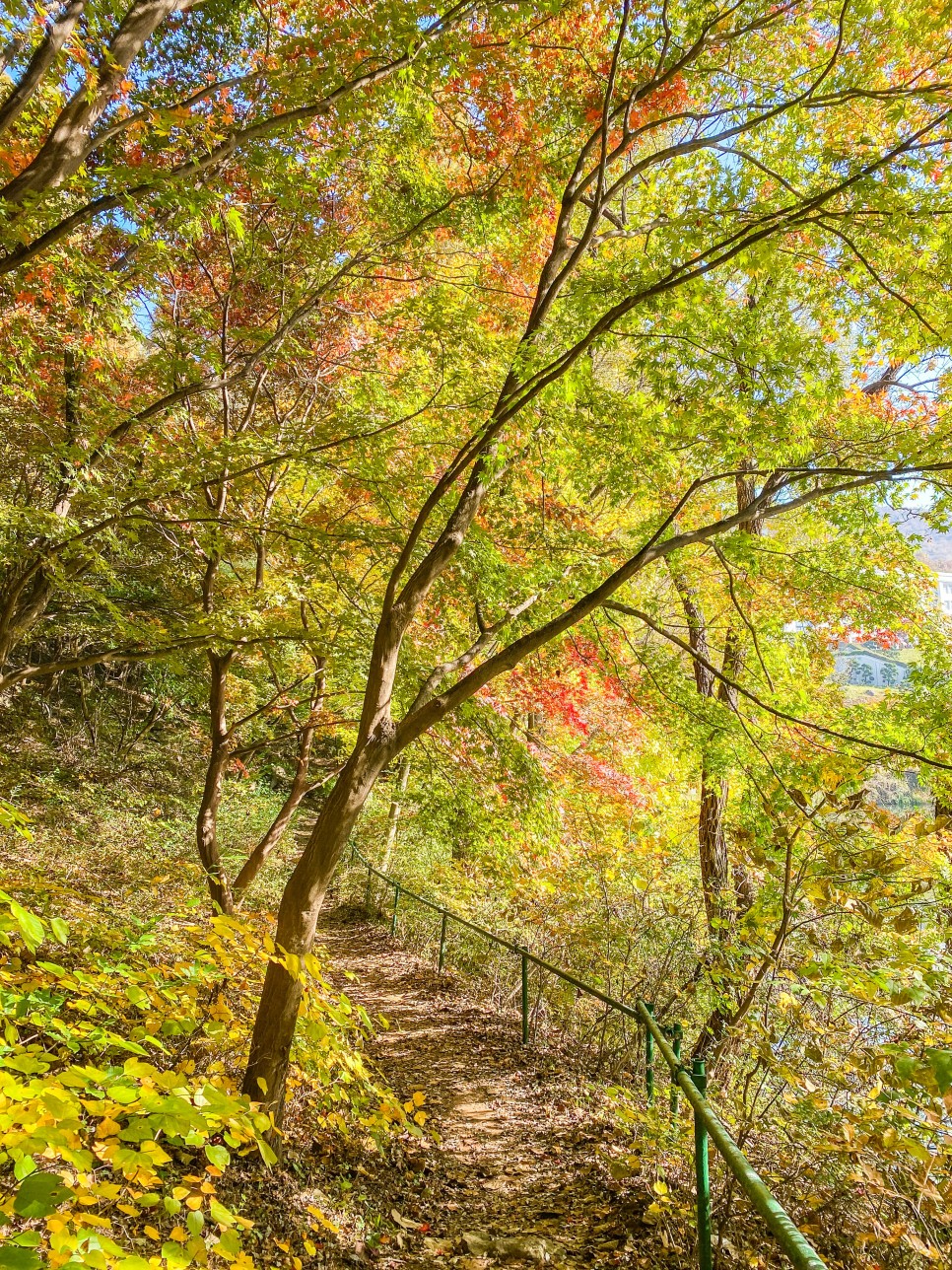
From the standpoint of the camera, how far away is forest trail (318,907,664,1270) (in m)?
3.86

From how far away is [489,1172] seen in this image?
4.85 metres

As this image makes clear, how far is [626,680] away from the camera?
270 inches

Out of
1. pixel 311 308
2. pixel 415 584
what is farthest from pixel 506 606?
pixel 311 308

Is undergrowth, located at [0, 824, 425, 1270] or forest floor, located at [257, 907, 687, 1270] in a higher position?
undergrowth, located at [0, 824, 425, 1270]

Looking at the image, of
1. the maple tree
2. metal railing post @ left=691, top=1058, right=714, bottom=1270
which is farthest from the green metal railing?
the maple tree

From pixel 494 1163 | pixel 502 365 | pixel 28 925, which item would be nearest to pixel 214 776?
pixel 494 1163

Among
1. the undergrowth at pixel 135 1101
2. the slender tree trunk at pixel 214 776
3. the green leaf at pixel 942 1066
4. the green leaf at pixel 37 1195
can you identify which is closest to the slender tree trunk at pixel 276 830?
the slender tree trunk at pixel 214 776

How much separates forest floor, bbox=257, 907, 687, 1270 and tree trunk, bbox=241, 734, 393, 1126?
0.43 metres

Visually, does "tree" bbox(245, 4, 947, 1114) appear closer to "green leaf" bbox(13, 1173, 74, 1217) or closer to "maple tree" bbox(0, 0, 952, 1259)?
"maple tree" bbox(0, 0, 952, 1259)

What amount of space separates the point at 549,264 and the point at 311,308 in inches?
101

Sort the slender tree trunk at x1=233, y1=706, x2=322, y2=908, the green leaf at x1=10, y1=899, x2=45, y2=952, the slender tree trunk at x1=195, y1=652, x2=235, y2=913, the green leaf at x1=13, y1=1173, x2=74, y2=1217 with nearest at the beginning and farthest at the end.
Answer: the green leaf at x1=13, y1=1173, x2=74, y2=1217, the green leaf at x1=10, y1=899, x2=45, y2=952, the slender tree trunk at x1=195, y1=652, x2=235, y2=913, the slender tree trunk at x1=233, y1=706, x2=322, y2=908

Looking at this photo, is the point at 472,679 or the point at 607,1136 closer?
the point at 472,679

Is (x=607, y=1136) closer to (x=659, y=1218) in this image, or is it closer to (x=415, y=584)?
(x=659, y=1218)

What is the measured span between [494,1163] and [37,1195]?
479cm
